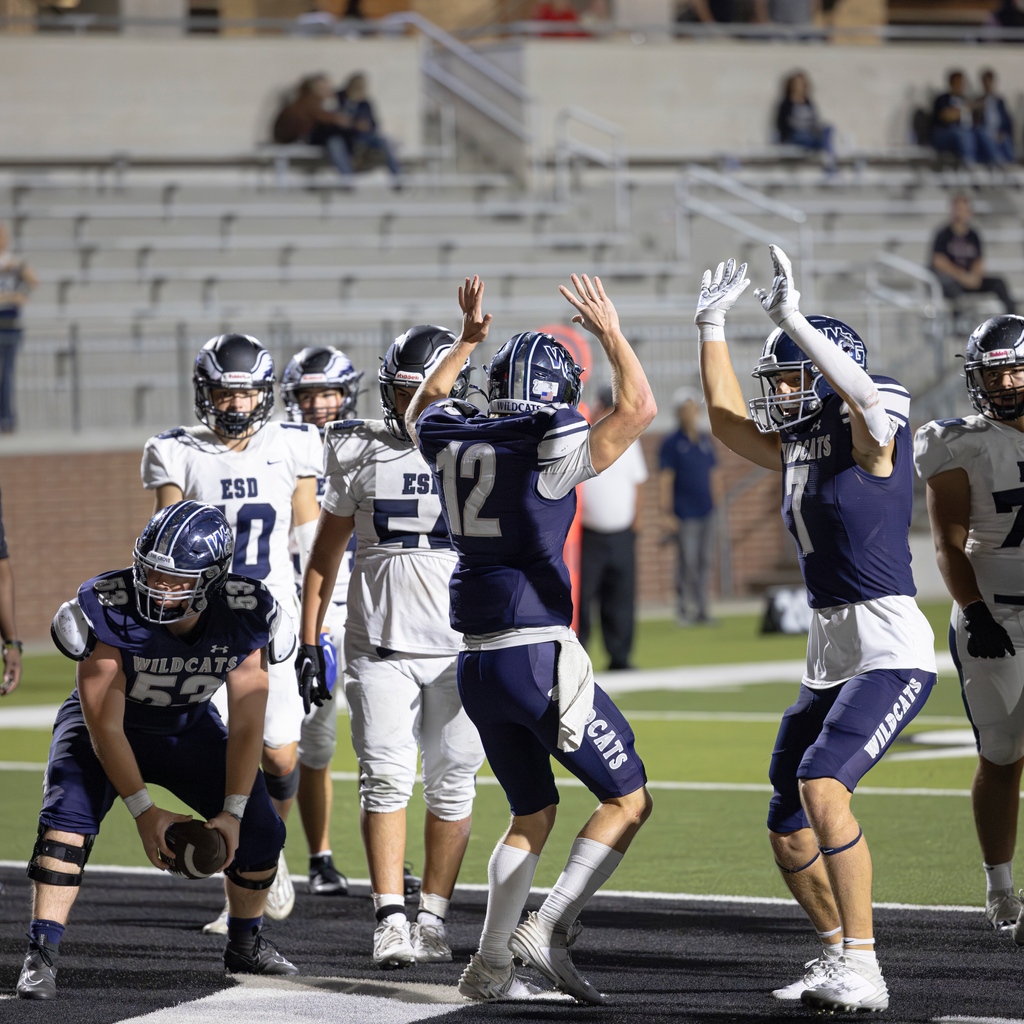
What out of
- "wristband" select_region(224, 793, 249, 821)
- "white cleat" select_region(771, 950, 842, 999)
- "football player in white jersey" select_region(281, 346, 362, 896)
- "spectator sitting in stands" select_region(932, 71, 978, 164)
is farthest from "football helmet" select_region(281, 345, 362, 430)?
"spectator sitting in stands" select_region(932, 71, 978, 164)

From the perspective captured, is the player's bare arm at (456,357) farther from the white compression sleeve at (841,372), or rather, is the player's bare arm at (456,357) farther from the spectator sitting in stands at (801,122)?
the spectator sitting in stands at (801,122)

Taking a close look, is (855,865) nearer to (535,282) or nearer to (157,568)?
(157,568)

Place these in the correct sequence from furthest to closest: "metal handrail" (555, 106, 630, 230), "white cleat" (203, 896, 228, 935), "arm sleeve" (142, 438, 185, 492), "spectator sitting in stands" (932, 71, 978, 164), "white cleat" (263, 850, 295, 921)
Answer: "spectator sitting in stands" (932, 71, 978, 164)
"metal handrail" (555, 106, 630, 230)
"arm sleeve" (142, 438, 185, 492)
"white cleat" (263, 850, 295, 921)
"white cleat" (203, 896, 228, 935)

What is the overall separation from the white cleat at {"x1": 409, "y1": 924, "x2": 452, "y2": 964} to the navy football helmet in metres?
1.81

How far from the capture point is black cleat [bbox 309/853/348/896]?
722 centimetres

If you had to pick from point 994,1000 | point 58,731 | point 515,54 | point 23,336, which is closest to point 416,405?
point 58,731

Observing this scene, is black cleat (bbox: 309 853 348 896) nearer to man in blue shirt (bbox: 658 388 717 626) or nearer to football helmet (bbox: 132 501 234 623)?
football helmet (bbox: 132 501 234 623)

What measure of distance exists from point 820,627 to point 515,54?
1866cm

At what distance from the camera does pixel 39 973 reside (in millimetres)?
5527

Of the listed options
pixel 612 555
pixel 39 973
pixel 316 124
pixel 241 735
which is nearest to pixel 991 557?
pixel 241 735

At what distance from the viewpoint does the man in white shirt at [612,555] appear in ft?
44.4

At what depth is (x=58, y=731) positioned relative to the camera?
18.7ft

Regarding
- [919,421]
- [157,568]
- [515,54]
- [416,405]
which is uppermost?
[515,54]

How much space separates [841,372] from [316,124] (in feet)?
56.5
